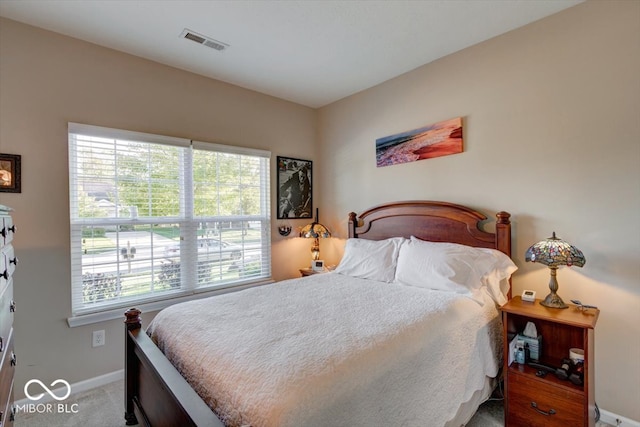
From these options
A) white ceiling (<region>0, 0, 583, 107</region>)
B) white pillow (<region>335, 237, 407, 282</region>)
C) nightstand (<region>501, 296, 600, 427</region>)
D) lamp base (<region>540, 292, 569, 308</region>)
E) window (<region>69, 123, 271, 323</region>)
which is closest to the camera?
nightstand (<region>501, 296, 600, 427</region>)

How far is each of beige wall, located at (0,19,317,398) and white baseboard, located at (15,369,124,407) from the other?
43 millimetres

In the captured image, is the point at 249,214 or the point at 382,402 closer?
the point at 382,402

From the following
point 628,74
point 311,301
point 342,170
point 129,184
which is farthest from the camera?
point 342,170

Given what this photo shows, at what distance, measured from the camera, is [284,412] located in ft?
3.18

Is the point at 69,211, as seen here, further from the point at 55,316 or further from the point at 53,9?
the point at 53,9

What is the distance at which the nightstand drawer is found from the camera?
1.62 metres

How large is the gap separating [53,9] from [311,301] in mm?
2581

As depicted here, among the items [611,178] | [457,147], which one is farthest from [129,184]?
[611,178]

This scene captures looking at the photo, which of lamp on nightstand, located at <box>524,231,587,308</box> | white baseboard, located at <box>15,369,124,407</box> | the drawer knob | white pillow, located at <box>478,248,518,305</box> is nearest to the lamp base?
lamp on nightstand, located at <box>524,231,587,308</box>

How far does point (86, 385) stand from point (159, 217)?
4.59 feet

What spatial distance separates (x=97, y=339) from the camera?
2422 millimetres

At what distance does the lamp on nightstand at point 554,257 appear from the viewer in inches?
70.7

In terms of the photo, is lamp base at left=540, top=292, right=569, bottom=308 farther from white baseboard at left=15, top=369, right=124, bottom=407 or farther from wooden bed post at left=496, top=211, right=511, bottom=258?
white baseboard at left=15, top=369, right=124, bottom=407

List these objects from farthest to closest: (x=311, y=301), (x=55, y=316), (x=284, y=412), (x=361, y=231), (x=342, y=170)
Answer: (x=342, y=170)
(x=361, y=231)
(x=55, y=316)
(x=311, y=301)
(x=284, y=412)
